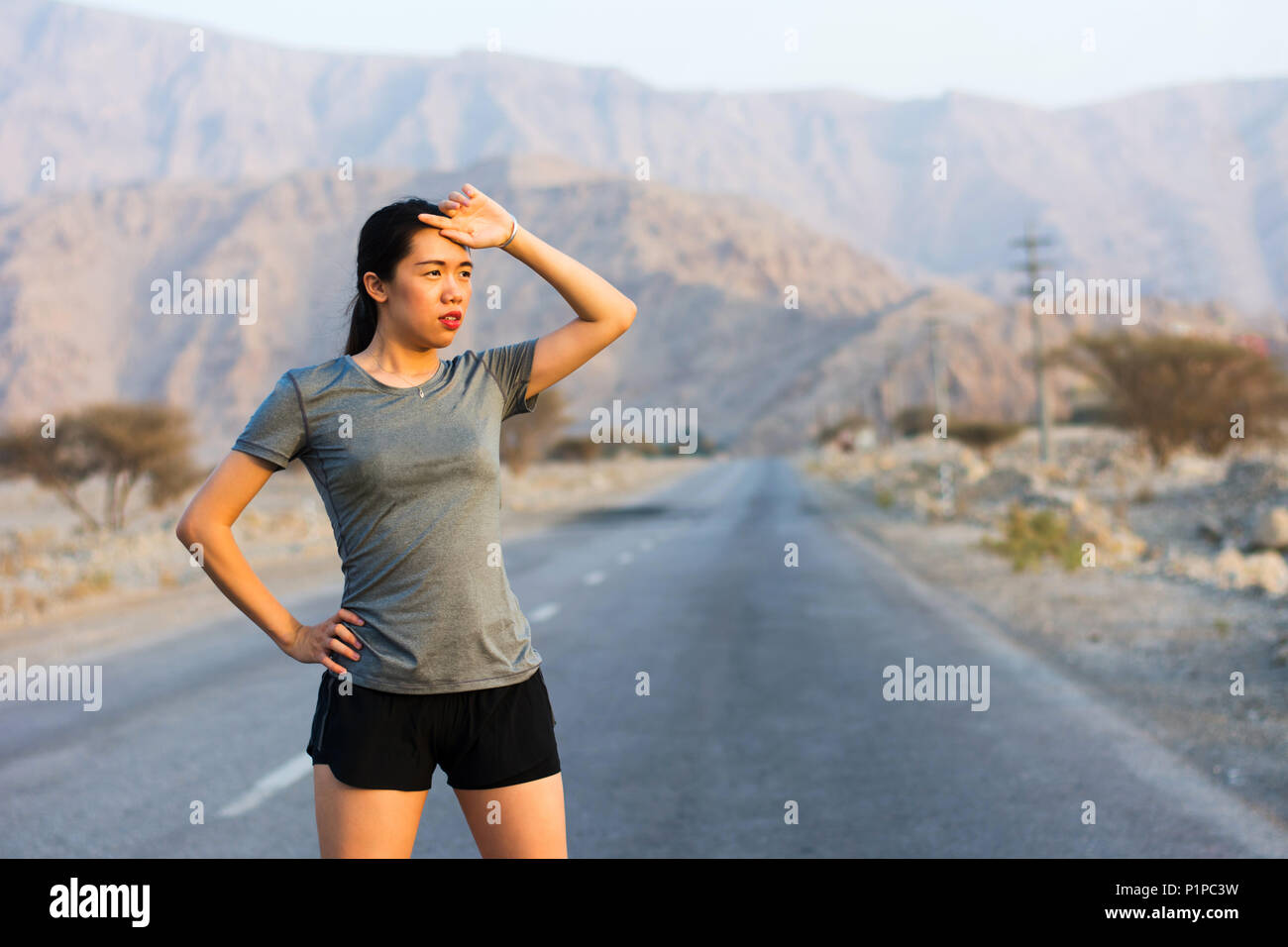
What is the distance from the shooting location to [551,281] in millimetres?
3000

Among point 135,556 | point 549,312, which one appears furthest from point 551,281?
point 549,312

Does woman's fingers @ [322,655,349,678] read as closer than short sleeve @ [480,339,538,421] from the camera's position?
Yes

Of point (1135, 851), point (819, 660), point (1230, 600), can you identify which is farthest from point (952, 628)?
point (1135, 851)

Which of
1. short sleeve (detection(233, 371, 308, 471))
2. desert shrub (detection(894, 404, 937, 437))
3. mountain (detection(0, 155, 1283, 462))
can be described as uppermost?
mountain (detection(0, 155, 1283, 462))

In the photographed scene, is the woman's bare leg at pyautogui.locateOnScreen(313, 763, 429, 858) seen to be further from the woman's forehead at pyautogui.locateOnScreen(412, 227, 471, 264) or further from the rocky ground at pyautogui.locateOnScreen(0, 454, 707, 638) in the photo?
the rocky ground at pyautogui.locateOnScreen(0, 454, 707, 638)

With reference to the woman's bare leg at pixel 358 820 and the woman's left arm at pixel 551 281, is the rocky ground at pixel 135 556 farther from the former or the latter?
the woman's bare leg at pixel 358 820

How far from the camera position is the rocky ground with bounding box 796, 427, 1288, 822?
24.6ft

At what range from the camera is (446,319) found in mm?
2832

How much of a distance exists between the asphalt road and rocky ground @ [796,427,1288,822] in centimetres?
44

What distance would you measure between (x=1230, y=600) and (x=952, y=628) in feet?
10.0

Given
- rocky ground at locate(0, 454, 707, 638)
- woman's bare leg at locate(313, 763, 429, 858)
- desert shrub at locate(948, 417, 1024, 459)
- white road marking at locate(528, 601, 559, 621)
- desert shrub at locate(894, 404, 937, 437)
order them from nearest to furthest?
1. woman's bare leg at locate(313, 763, 429, 858)
2. white road marking at locate(528, 601, 559, 621)
3. rocky ground at locate(0, 454, 707, 638)
4. desert shrub at locate(948, 417, 1024, 459)
5. desert shrub at locate(894, 404, 937, 437)

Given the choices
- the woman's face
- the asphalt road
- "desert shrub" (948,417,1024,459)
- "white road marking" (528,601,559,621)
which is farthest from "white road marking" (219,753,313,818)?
"desert shrub" (948,417,1024,459)

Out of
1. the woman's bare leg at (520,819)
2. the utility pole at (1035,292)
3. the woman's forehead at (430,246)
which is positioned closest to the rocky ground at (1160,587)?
the woman's bare leg at (520,819)
